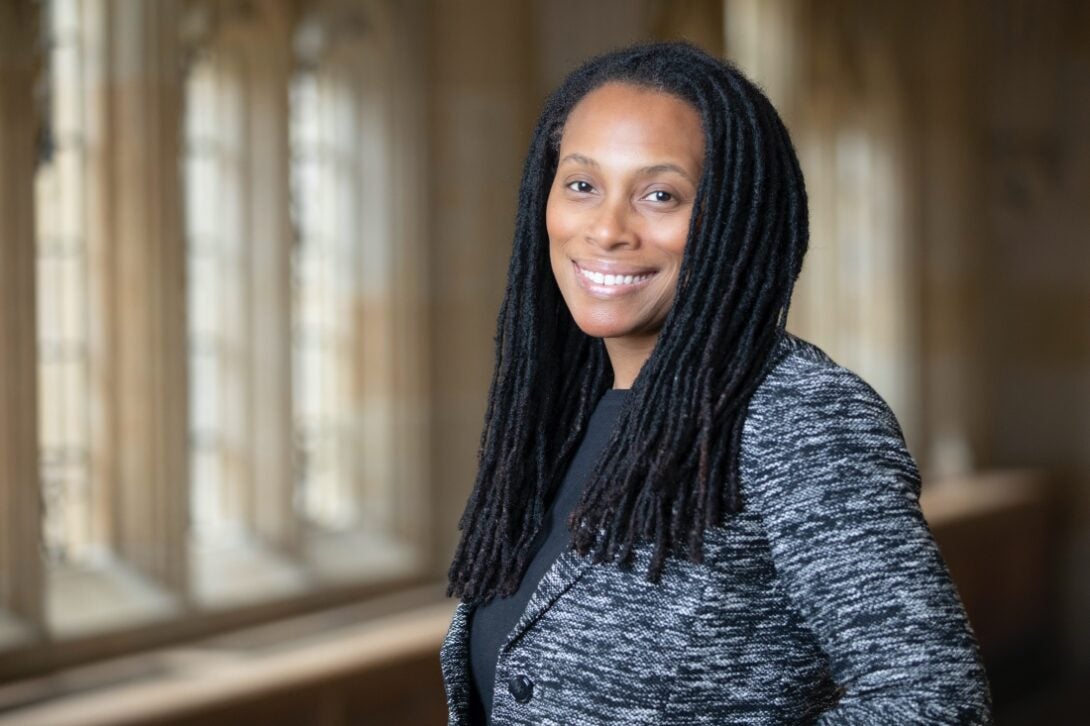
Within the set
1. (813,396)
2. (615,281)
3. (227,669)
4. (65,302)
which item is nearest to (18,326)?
(65,302)

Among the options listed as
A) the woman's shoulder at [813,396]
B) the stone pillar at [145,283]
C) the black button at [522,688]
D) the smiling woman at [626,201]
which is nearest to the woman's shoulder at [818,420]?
the woman's shoulder at [813,396]

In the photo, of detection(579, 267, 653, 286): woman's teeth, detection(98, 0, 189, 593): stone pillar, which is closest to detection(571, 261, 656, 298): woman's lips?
detection(579, 267, 653, 286): woman's teeth

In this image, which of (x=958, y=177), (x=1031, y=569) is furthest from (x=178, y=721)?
(x=958, y=177)

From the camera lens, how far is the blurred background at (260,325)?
3418mm

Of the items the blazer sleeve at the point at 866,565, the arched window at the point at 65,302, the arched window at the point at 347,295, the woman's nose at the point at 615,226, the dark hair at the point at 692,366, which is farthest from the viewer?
the arched window at the point at 347,295

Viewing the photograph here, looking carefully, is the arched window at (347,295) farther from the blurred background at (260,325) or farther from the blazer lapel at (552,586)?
the blazer lapel at (552,586)

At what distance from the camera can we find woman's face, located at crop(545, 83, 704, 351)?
1.26 meters

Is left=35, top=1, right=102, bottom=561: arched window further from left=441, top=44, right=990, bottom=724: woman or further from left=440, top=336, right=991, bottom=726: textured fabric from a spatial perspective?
left=440, top=336, right=991, bottom=726: textured fabric

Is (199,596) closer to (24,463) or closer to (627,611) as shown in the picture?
(24,463)

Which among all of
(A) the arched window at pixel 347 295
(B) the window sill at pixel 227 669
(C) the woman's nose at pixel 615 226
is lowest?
(B) the window sill at pixel 227 669

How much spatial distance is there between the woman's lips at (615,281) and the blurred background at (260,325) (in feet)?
6.50

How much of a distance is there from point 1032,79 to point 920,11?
3.34 feet

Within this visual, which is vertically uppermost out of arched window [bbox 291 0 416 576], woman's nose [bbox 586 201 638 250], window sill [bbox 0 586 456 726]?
woman's nose [bbox 586 201 638 250]

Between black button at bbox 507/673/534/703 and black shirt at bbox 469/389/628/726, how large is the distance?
0.06 meters
